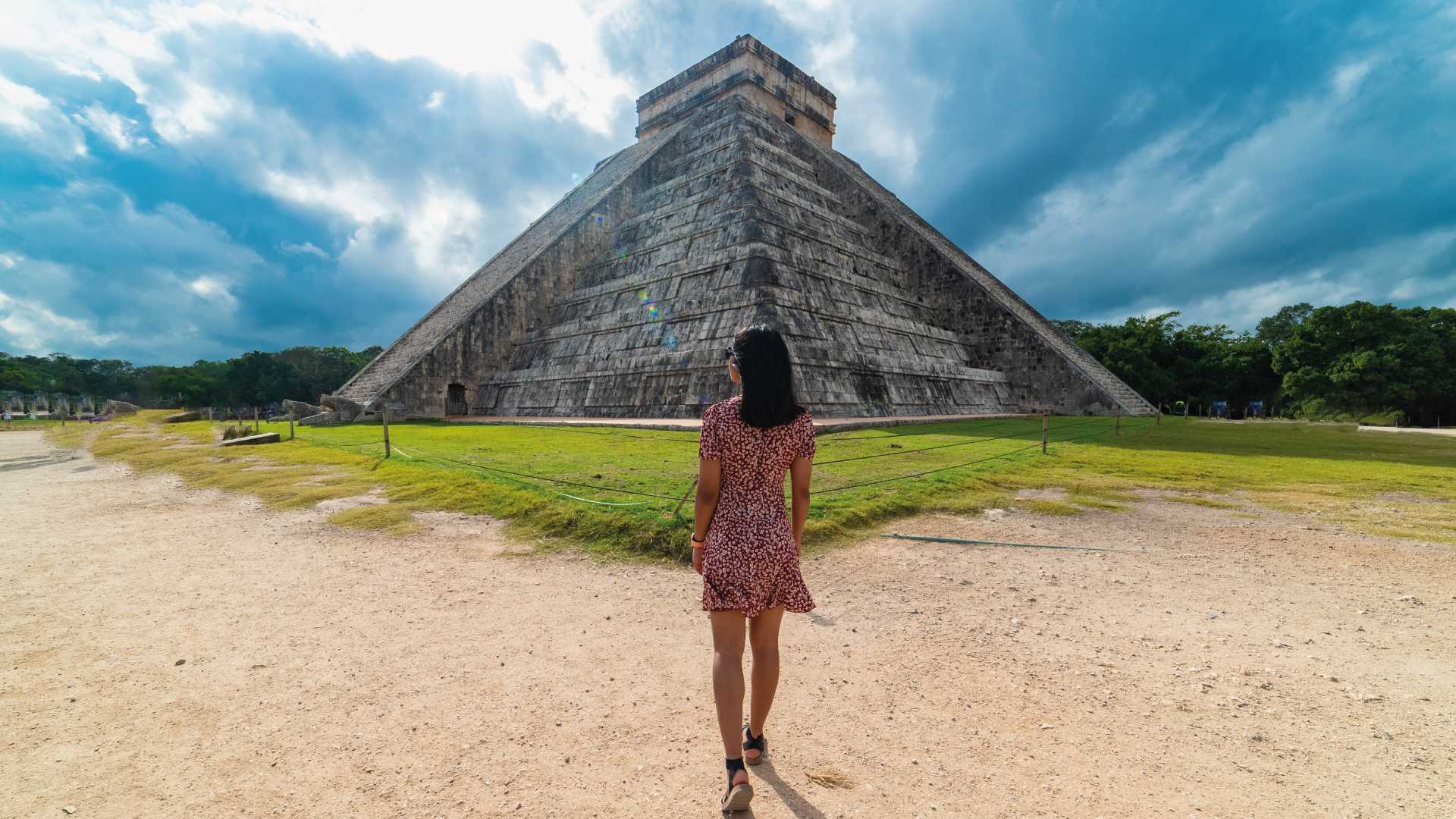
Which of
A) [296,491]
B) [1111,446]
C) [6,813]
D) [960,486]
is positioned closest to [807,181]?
[1111,446]

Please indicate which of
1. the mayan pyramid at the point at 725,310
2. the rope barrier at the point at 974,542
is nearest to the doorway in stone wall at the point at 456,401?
the mayan pyramid at the point at 725,310

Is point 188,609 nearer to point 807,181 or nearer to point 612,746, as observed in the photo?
point 612,746

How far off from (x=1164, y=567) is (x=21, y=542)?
36.9 feet

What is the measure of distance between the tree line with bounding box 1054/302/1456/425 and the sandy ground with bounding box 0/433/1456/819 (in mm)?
36256

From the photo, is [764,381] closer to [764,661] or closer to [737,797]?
[764,661]

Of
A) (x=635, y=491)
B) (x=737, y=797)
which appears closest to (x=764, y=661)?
(x=737, y=797)

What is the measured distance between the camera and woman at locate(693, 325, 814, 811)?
239 centimetres

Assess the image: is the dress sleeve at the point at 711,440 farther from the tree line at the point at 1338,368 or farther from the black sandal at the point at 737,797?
the tree line at the point at 1338,368

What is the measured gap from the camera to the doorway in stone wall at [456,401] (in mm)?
21875

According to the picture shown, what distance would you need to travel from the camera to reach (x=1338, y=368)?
99.9 ft

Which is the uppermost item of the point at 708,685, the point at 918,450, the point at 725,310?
the point at 725,310

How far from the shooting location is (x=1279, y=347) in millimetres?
35031

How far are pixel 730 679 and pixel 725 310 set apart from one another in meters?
15.0

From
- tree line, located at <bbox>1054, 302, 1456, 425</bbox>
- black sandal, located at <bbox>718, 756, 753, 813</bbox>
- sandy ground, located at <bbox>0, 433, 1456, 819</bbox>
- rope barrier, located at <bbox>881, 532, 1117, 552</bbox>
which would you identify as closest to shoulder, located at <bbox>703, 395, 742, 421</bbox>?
black sandal, located at <bbox>718, 756, 753, 813</bbox>
